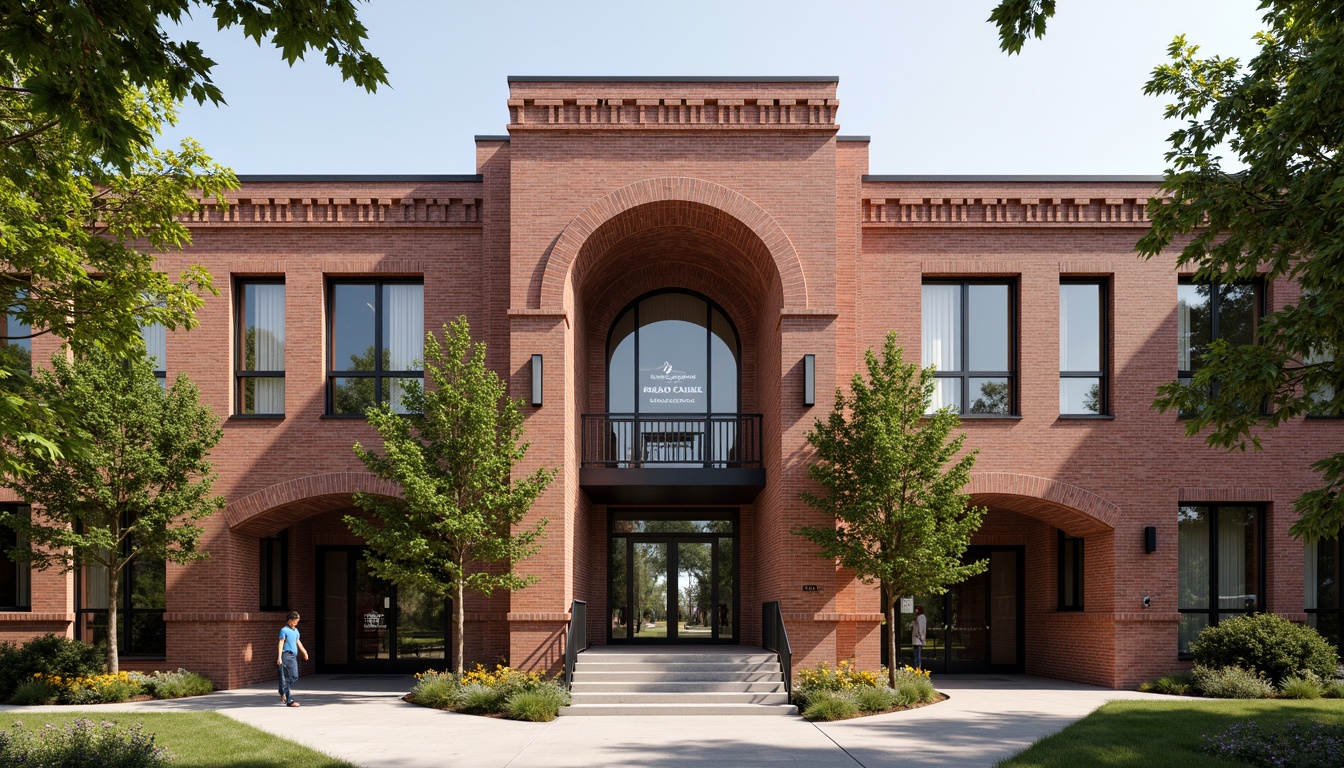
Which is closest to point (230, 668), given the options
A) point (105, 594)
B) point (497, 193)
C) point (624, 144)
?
point (105, 594)

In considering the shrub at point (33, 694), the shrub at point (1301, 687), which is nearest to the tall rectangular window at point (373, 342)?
the shrub at point (33, 694)

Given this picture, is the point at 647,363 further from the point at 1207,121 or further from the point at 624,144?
the point at 1207,121

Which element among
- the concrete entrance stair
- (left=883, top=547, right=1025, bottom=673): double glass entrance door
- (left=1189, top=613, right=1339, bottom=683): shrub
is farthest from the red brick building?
(left=883, top=547, right=1025, bottom=673): double glass entrance door

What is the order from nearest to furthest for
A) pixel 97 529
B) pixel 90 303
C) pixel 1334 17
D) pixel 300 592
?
pixel 1334 17 → pixel 90 303 → pixel 97 529 → pixel 300 592

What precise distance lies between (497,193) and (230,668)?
10167 mm

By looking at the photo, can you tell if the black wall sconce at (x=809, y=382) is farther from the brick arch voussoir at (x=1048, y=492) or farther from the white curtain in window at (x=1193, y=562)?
the white curtain in window at (x=1193, y=562)

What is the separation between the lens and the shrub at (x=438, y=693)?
51.5ft

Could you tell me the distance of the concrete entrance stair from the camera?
15383 mm

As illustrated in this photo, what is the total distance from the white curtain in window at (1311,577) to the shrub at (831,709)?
10.2 m

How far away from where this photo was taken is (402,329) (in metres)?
19.5

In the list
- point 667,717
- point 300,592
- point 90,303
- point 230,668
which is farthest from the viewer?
point 300,592

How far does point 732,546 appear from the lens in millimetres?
21938

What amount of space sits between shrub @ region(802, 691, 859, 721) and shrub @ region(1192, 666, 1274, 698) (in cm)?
660

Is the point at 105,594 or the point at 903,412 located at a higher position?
the point at 903,412
